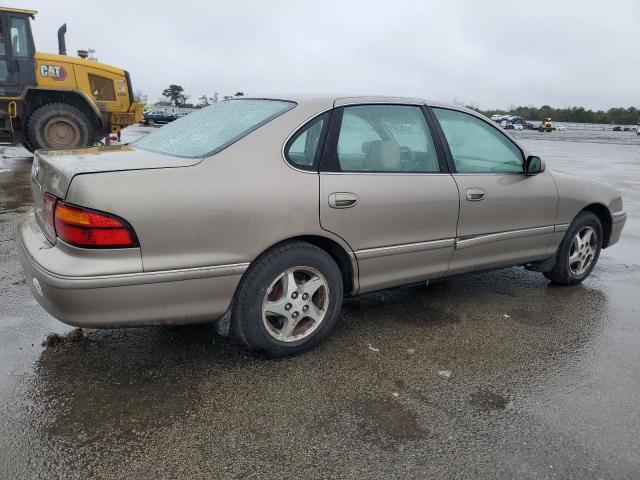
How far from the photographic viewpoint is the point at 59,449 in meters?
2.34

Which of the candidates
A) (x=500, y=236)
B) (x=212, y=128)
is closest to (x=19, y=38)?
(x=212, y=128)

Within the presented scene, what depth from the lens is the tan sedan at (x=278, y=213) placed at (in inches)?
103

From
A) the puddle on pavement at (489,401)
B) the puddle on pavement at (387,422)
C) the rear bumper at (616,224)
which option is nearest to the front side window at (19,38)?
the rear bumper at (616,224)

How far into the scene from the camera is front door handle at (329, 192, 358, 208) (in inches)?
124

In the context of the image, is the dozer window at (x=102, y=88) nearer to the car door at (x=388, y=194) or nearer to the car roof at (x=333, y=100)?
the car roof at (x=333, y=100)

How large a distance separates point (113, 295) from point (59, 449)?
69 centimetres

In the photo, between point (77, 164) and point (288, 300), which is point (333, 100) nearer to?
point (288, 300)

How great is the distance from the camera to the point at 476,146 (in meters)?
4.05

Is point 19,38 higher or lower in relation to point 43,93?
higher

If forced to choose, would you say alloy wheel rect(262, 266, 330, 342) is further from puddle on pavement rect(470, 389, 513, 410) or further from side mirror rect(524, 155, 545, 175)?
side mirror rect(524, 155, 545, 175)

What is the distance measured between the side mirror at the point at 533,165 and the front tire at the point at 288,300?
186 centimetres

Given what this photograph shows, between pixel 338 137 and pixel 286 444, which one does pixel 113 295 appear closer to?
pixel 286 444

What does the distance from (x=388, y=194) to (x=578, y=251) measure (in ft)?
7.41

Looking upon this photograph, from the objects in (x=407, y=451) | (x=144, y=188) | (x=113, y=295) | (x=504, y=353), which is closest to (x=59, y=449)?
(x=113, y=295)
